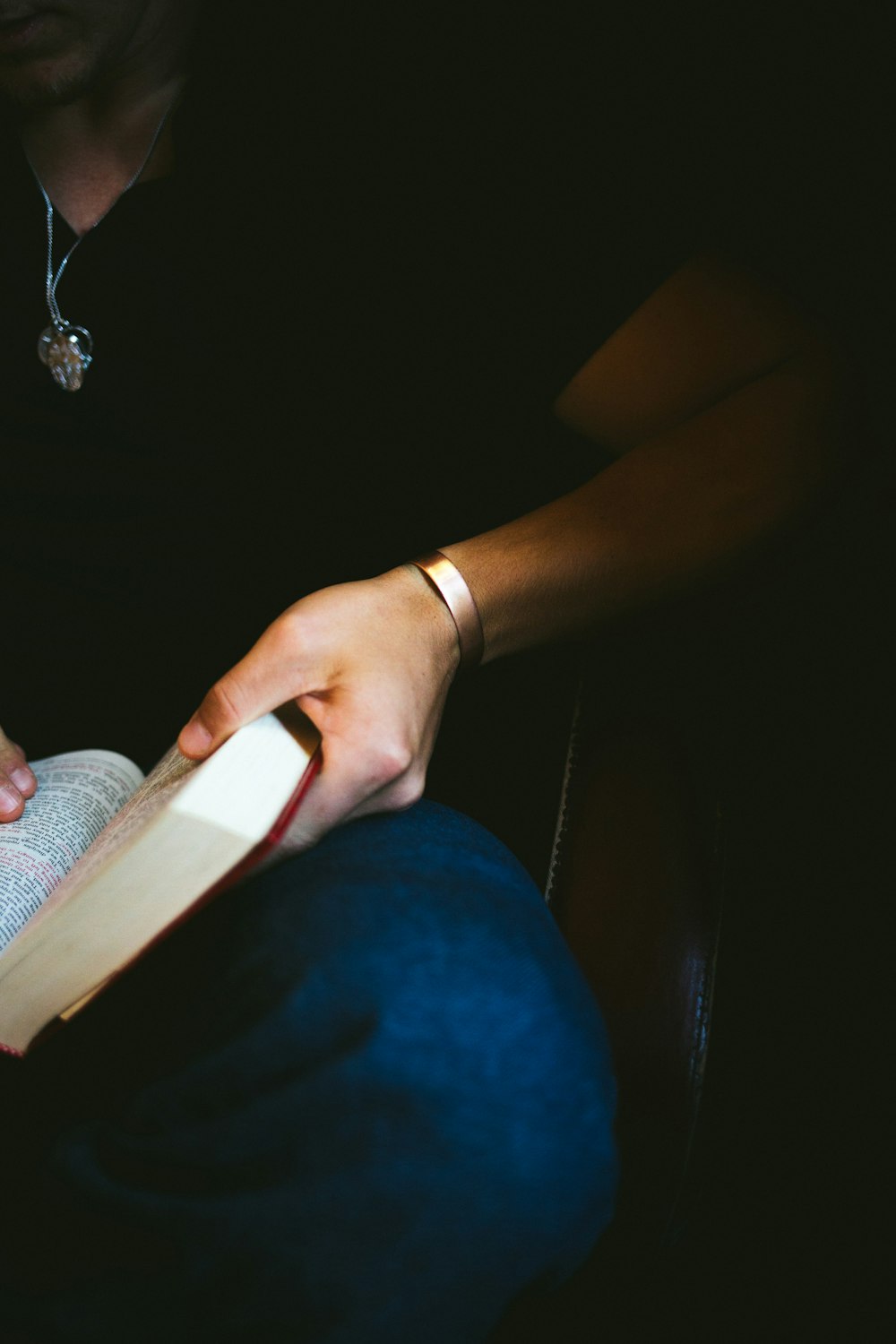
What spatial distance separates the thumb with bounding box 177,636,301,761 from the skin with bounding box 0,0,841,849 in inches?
1.8

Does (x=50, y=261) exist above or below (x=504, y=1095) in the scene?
above

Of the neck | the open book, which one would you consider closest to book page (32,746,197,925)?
the open book

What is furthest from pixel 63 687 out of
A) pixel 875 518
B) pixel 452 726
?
pixel 875 518

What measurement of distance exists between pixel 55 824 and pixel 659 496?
1.53 feet

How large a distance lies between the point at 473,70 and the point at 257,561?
1.34 ft

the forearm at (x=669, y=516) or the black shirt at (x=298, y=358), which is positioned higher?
the black shirt at (x=298, y=358)

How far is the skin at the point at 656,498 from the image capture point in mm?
542

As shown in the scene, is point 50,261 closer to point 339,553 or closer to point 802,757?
point 339,553

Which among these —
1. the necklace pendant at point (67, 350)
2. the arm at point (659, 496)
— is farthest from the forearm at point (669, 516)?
the necklace pendant at point (67, 350)

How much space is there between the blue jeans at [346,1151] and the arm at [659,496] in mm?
107

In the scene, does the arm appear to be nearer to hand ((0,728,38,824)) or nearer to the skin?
the skin

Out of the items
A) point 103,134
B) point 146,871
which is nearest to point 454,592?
point 146,871

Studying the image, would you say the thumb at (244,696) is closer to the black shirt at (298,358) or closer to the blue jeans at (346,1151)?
the blue jeans at (346,1151)

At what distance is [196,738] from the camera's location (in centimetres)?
47
